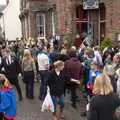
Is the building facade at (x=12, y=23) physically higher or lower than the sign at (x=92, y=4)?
lower

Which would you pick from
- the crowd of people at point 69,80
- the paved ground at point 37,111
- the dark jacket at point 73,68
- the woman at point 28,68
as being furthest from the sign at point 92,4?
the dark jacket at point 73,68

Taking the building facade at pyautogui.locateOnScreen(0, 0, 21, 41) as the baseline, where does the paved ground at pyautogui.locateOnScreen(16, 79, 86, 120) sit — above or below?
below

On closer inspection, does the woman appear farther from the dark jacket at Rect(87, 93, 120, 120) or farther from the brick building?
the brick building

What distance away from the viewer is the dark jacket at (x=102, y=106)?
23.5ft

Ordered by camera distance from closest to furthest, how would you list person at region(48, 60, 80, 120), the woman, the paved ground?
person at region(48, 60, 80, 120)
the paved ground
the woman

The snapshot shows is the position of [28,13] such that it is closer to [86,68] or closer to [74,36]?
[74,36]

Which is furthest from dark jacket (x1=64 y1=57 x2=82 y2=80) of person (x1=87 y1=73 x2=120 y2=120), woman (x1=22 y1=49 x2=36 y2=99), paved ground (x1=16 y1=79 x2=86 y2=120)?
person (x1=87 y1=73 x2=120 y2=120)

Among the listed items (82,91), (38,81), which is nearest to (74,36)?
(38,81)

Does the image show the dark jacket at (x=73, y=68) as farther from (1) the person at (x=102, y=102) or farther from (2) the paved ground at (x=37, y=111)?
(1) the person at (x=102, y=102)

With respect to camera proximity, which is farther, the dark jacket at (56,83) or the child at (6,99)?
the dark jacket at (56,83)

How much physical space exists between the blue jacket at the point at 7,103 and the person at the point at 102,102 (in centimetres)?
294

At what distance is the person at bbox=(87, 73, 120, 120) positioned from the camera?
7.15 meters

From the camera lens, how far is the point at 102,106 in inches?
282

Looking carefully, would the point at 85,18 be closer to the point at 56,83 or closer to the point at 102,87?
the point at 56,83
